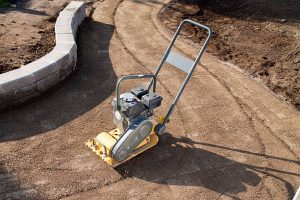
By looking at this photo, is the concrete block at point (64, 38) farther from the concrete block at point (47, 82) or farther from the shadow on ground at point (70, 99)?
the concrete block at point (47, 82)

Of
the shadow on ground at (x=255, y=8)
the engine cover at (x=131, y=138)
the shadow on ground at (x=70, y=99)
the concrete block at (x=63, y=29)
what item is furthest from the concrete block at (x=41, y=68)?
the shadow on ground at (x=255, y=8)

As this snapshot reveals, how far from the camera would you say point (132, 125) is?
5289 millimetres

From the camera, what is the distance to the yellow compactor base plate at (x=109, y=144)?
5457 millimetres

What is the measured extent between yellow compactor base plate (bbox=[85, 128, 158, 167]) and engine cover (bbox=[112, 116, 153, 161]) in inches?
5.5

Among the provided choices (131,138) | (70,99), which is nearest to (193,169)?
(131,138)

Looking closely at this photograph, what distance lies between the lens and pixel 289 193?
5.29m

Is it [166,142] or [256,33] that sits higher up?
[256,33]

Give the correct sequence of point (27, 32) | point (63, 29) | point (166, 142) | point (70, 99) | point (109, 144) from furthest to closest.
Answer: point (27, 32), point (63, 29), point (70, 99), point (166, 142), point (109, 144)

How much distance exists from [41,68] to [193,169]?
3345mm

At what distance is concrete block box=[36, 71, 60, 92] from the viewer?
694 centimetres

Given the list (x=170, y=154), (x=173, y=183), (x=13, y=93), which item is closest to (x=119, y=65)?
(x=13, y=93)

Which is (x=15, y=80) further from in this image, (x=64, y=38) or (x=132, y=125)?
(x=132, y=125)

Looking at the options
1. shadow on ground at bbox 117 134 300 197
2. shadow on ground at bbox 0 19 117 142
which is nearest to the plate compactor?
shadow on ground at bbox 117 134 300 197

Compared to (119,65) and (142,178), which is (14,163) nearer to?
(142,178)
